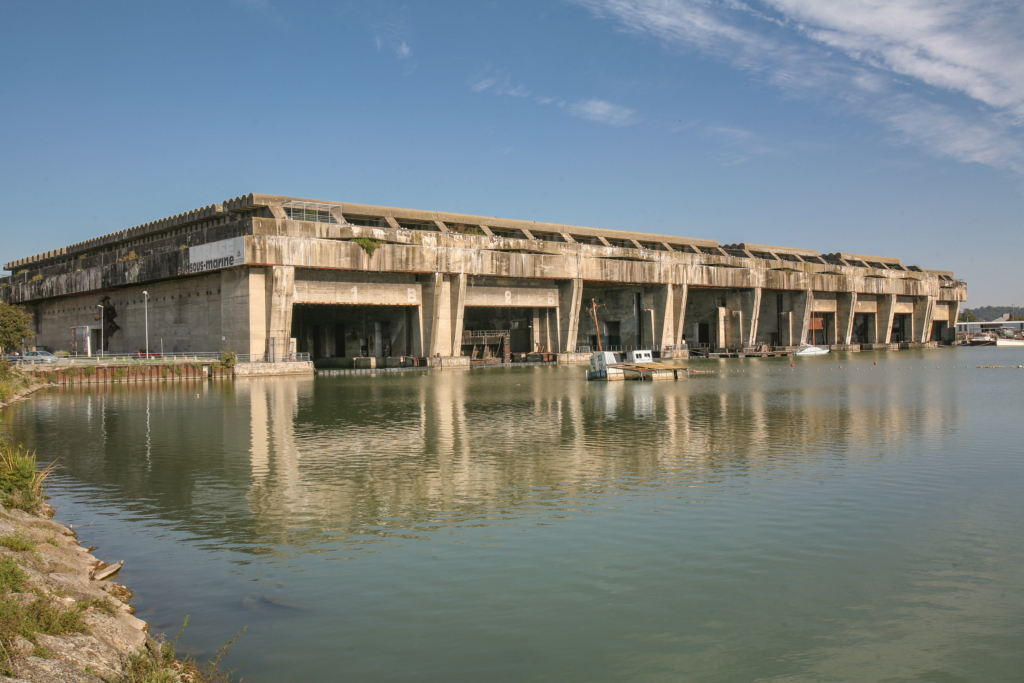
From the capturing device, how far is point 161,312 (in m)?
76.7

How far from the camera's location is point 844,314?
393 ft

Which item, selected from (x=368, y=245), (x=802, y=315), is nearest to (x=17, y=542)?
(x=368, y=245)

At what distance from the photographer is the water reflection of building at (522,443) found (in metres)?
16.5

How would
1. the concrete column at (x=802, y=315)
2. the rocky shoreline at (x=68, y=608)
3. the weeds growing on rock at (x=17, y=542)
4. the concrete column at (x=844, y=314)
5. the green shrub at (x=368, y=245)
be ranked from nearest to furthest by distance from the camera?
the rocky shoreline at (x=68, y=608)
the weeds growing on rock at (x=17, y=542)
the green shrub at (x=368, y=245)
the concrete column at (x=802, y=315)
the concrete column at (x=844, y=314)

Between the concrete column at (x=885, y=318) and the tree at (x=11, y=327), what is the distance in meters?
114

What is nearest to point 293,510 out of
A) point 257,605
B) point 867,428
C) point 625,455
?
point 257,605

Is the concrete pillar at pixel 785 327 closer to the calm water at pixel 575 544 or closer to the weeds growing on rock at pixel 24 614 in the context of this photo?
the calm water at pixel 575 544

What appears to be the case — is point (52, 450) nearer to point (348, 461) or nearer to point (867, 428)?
point (348, 461)

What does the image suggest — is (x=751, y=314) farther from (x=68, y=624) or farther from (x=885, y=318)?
(x=68, y=624)

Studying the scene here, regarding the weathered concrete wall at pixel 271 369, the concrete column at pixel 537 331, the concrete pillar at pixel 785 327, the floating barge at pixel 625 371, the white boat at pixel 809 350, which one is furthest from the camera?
the concrete pillar at pixel 785 327

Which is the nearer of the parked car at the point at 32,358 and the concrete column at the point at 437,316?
the parked car at the point at 32,358

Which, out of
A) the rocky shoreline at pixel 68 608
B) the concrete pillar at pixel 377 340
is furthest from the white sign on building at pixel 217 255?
the rocky shoreline at pixel 68 608

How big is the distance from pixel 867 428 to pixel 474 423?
1386 centimetres

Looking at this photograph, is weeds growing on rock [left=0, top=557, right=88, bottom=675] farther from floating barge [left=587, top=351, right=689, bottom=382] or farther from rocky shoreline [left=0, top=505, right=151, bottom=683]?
floating barge [left=587, top=351, right=689, bottom=382]
